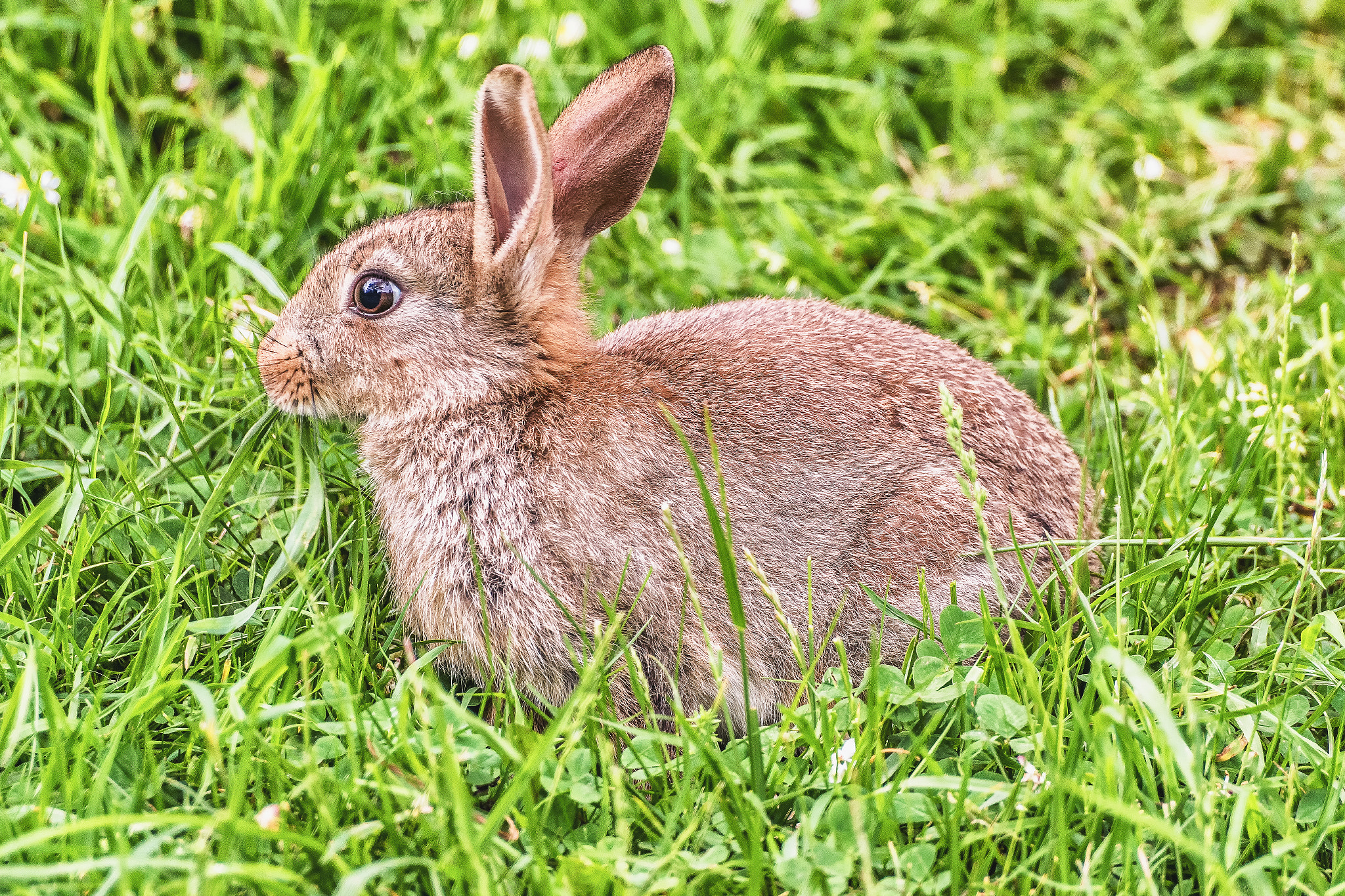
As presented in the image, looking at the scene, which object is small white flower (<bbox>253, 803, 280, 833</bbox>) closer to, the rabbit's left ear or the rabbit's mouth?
the rabbit's mouth

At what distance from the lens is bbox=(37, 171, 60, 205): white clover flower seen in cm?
462

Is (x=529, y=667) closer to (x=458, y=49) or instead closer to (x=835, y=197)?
(x=835, y=197)

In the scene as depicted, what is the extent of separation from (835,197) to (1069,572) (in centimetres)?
260

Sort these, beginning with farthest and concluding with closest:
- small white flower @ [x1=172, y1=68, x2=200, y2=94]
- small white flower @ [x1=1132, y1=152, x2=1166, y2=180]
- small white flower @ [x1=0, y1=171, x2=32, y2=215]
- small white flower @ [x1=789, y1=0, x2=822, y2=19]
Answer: small white flower @ [x1=789, y1=0, x2=822, y2=19], small white flower @ [x1=172, y1=68, x2=200, y2=94], small white flower @ [x1=1132, y1=152, x2=1166, y2=180], small white flower @ [x1=0, y1=171, x2=32, y2=215]

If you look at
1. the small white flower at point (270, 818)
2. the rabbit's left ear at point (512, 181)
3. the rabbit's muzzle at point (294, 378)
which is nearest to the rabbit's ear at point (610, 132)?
the rabbit's left ear at point (512, 181)

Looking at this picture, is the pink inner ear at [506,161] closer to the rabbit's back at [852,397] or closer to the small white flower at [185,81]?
the rabbit's back at [852,397]

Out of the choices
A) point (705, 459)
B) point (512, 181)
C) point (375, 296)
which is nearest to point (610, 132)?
point (512, 181)

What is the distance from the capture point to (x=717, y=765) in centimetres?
298

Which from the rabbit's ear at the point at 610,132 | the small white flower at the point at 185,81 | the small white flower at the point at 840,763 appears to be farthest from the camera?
the small white flower at the point at 185,81

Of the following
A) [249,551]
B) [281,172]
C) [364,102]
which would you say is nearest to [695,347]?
[249,551]

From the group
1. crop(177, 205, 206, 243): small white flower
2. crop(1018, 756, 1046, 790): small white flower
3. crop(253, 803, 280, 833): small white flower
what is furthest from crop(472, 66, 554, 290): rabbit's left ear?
crop(1018, 756, 1046, 790): small white flower

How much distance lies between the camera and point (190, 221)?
5027mm

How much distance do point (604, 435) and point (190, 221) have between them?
214cm

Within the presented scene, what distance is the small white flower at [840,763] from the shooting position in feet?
10.3
